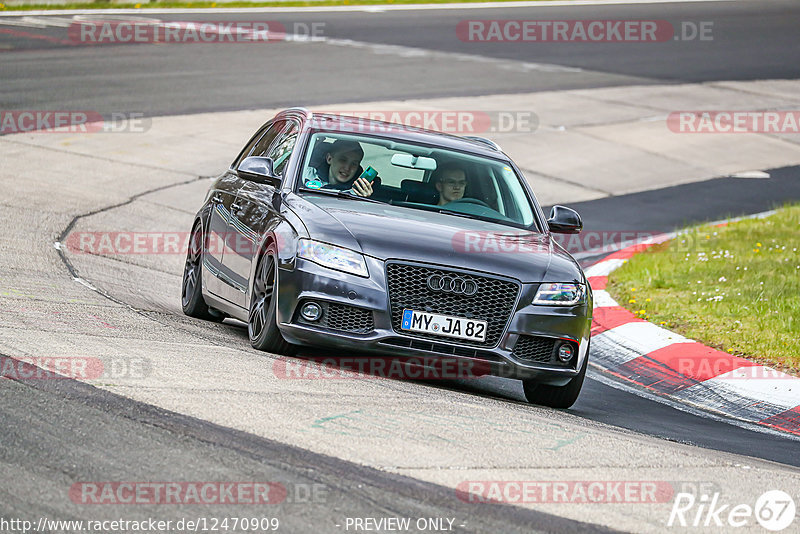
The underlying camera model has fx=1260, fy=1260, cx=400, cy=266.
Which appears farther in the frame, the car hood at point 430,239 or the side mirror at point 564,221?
the side mirror at point 564,221

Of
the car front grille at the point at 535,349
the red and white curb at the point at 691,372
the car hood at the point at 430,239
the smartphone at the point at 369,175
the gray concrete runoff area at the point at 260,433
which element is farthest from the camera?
the smartphone at the point at 369,175

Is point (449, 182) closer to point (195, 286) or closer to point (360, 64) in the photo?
point (195, 286)

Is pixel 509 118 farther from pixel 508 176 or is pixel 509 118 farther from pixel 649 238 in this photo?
pixel 508 176

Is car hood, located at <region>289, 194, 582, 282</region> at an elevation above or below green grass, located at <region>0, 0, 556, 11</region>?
below

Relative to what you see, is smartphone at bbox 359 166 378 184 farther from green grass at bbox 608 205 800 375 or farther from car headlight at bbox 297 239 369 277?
green grass at bbox 608 205 800 375

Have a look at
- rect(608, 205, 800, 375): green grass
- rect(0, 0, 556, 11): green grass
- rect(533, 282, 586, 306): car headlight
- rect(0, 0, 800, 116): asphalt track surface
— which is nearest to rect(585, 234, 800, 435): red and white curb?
rect(608, 205, 800, 375): green grass

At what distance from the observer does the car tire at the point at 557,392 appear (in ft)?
25.8

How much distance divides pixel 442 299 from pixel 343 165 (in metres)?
1.64

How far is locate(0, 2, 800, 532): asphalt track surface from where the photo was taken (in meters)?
4.78

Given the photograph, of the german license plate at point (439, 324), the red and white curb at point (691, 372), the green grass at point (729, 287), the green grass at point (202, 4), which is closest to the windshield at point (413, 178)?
the german license plate at point (439, 324)

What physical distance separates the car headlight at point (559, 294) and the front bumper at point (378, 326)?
0.04 m

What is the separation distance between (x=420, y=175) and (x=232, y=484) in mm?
4247

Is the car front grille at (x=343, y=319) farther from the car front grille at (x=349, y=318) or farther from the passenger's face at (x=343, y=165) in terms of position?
the passenger's face at (x=343, y=165)

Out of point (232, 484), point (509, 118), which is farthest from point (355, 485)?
point (509, 118)
